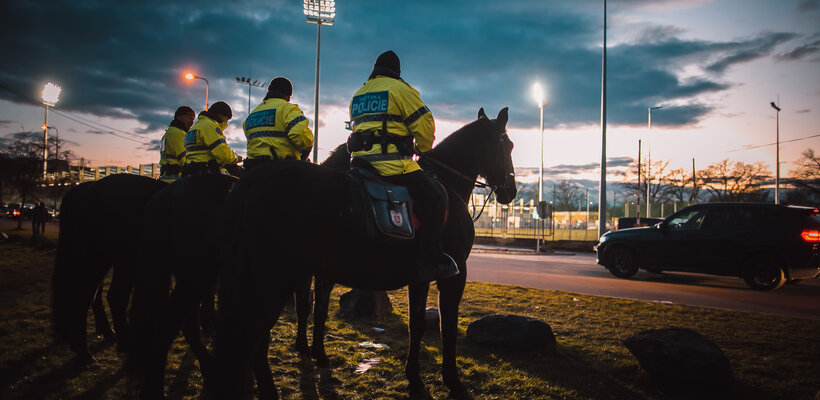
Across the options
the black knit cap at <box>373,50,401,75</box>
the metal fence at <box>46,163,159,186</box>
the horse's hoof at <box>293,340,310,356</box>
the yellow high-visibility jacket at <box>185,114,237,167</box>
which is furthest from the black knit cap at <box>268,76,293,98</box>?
the metal fence at <box>46,163,159,186</box>

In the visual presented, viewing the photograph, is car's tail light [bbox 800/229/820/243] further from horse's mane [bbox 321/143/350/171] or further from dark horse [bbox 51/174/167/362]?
dark horse [bbox 51/174/167/362]

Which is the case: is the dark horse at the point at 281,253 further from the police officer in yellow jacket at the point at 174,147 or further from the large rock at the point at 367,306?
the police officer in yellow jacket at the point at 174,147

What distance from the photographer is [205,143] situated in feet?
19.0

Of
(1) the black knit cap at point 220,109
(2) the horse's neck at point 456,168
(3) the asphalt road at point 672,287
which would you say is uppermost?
(1) the black knit cap at point 220,109

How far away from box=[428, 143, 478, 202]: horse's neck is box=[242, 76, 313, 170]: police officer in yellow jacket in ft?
4.81

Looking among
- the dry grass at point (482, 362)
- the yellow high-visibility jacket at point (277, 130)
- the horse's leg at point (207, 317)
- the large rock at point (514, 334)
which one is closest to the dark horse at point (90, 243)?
the dry grass at point (482, 362)

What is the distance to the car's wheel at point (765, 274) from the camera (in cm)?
1074

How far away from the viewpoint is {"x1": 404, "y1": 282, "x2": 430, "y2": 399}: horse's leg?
4.14m

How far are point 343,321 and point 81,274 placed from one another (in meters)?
3.46

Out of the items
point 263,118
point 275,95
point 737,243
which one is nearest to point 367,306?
point 263,118

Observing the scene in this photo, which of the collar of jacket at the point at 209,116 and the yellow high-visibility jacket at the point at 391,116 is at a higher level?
the collar of jacket at the point at 209,116

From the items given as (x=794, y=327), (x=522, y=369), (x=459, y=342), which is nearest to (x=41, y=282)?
(x=459, y=342)

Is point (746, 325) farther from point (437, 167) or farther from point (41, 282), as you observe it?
point (41, 282)

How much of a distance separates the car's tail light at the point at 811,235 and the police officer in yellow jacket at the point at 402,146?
440 inches
